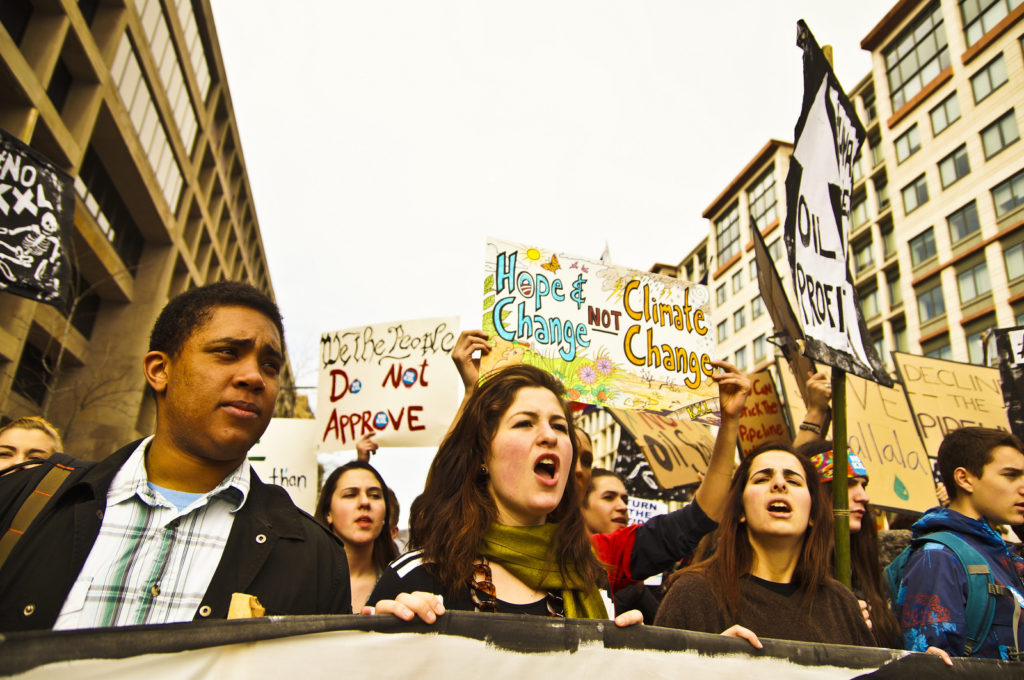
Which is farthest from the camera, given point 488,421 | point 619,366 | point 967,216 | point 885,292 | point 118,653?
point 885,292

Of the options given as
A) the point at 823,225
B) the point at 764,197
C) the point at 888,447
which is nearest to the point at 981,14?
the point at 764,197

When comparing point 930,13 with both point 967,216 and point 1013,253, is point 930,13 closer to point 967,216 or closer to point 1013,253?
point 967,216

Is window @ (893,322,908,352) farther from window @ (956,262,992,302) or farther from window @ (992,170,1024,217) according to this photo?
window @ (992,170,1024,217)

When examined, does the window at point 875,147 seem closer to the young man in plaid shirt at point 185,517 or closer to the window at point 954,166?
the window at point 954,166

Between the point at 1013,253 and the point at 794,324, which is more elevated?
the point at 1013,253

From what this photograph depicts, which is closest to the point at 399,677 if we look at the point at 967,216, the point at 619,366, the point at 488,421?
the point at 488,421

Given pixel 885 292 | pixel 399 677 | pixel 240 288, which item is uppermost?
pixel 885 292

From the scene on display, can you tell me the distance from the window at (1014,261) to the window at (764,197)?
1581 cm

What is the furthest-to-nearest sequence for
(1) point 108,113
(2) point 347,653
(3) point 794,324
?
(1) point 108,113 → (3) point 794,324 → (2) point 347,653

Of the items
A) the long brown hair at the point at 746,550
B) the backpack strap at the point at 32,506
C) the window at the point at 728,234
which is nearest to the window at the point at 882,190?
the window at the point at 728,234

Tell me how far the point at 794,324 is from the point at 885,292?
34.1 meters

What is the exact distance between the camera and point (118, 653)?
3.51 feet

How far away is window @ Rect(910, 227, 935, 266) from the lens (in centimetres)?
2919

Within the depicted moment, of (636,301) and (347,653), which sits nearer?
(347,653)
